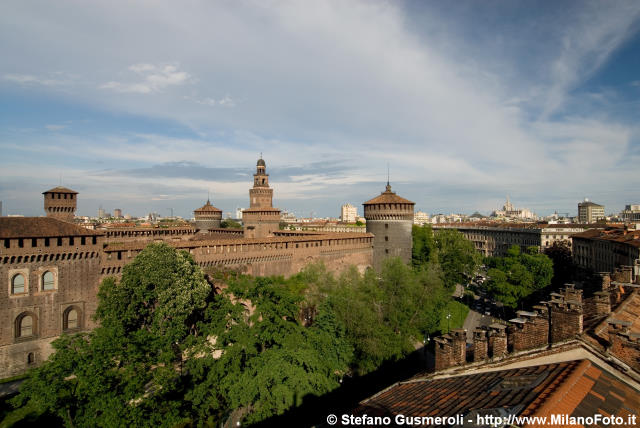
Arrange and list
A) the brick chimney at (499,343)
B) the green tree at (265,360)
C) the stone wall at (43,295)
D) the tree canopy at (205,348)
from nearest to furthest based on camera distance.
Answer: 1. the brick chimney at (499,343)
2. the tree canopy at (205,348)
3. the green tree at (265,360)
4. the stone wall at (43,295)

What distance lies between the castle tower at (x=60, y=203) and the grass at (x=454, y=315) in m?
36.0

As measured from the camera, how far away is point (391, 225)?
4209 centimetres

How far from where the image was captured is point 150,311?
69.6 feet

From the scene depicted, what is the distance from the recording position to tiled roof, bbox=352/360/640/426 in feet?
21.0

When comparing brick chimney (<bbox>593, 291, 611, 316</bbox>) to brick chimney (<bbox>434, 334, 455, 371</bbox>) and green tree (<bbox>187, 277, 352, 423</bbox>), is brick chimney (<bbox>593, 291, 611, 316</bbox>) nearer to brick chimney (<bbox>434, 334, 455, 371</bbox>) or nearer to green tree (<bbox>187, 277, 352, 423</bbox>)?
brick chimney (<bbox>434, 334, 455, 371</bbox>)

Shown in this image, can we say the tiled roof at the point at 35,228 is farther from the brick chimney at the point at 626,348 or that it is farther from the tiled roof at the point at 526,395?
the brick chimney at the point at 626,348

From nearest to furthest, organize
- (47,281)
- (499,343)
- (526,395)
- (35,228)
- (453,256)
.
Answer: (526,395) → (499,343) → (35,228) → (47,281) → (453,256)

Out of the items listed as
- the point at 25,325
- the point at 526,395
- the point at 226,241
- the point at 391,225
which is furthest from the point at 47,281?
the point at 391,225

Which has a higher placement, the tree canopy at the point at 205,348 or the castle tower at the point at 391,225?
the castle tower at the point at 391,225

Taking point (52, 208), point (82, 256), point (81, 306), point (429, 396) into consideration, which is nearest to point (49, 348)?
point (81, 306)

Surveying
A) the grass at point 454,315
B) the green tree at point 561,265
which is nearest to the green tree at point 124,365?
the grass at point 454,315

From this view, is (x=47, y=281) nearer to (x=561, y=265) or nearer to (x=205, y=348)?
(x=205, y=348)

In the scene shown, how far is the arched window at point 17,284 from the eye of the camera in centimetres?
2156

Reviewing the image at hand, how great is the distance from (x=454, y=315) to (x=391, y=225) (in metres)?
11.1
